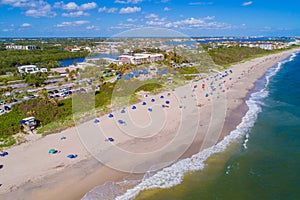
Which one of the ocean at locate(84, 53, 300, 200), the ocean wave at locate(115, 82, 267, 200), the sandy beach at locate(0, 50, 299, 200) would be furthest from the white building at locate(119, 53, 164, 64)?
the ocean wave at locate(115, 82, 267, 200)

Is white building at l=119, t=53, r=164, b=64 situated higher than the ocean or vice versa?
white building at l=119, t=53, r=164, b=64

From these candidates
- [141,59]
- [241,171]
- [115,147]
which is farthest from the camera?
[141,59]

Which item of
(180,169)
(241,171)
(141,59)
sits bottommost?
(241,171)

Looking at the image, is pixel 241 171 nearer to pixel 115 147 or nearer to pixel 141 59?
pixel 115 147

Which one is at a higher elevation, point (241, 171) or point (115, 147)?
point (115, 147)

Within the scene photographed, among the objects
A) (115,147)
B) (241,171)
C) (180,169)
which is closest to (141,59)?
(115,147)

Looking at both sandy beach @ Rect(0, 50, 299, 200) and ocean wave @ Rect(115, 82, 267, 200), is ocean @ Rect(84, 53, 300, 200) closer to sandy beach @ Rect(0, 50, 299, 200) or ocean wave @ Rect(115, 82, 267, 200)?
ocean wave @ Rect(115, 82, 267, 200)

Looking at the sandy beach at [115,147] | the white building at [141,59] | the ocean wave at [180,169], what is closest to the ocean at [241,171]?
the ocean wave at [180,169]
